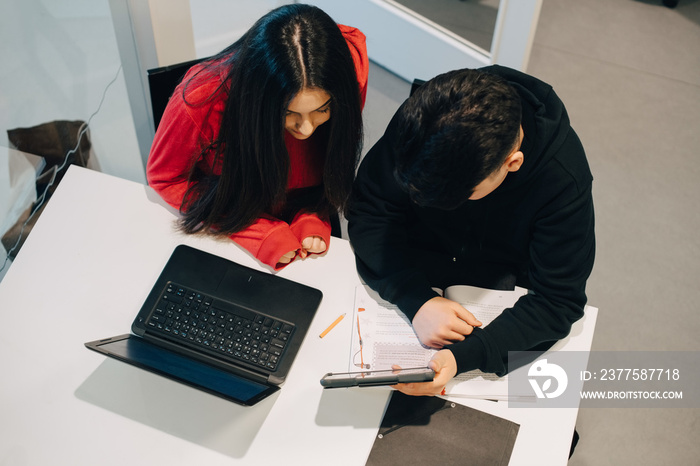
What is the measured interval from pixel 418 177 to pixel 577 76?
6.58 feet

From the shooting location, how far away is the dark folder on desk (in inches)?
41.9

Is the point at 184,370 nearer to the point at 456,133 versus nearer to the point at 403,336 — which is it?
the point at 403,336

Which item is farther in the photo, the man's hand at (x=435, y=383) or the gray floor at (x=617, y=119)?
the gray floor at (x=617, y=119)

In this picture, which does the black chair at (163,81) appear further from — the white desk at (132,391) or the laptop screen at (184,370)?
the laptop screen at (184,370)

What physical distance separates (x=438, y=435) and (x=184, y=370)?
47cm

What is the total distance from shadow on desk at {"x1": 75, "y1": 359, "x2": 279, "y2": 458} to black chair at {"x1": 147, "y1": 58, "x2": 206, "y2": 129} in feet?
1.96

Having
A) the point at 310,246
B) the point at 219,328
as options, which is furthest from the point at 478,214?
the point at 219,328

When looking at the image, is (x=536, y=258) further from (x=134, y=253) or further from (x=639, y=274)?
(x=639, y=274)

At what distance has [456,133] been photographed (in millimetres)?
939

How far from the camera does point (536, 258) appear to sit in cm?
122

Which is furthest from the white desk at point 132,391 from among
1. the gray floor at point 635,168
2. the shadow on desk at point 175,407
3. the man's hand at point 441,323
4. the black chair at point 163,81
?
the gray floor at point 635,168

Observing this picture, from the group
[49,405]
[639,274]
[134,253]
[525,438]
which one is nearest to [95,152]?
[134,253]

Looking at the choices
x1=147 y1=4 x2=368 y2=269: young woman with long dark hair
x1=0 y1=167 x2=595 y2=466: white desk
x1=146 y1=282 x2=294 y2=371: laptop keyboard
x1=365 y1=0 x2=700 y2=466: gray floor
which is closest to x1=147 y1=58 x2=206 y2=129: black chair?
x1=147 y1=4 x2=368 y2=269: young woman with long dark hair

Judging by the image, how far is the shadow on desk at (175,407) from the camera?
109cm
